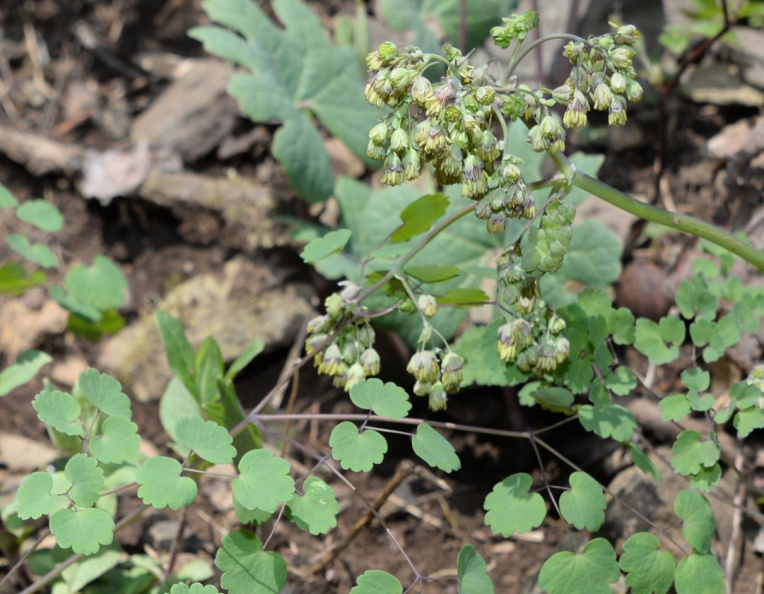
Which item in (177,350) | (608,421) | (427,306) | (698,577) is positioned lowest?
(698,577)

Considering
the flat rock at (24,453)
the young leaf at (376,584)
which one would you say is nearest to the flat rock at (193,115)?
the flat rock at (24,453)

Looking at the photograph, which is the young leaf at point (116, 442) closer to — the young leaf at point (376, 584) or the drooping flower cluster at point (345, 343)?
the drooping flower cluster at point (345, 343)

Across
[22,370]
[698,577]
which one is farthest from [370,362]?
[22,370]

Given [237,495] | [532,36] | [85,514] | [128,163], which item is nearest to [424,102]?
[237,495]

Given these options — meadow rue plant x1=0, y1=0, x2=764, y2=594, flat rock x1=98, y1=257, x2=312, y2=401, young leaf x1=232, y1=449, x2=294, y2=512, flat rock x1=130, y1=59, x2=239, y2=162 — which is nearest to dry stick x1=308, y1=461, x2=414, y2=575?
meadow rue plant x1=0, y1=0, x2=764, y2=594

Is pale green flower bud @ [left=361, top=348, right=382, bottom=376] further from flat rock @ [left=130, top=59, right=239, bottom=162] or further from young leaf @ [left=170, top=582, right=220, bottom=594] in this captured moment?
flat rock @ [left=130, top=59, right=239, bottom=162]

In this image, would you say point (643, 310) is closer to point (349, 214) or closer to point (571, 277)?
point (571, 277)

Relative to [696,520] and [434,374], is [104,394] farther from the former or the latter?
[696,520]

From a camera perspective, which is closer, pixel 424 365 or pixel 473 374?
A: pixel 424 365

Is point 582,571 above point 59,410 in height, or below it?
below
